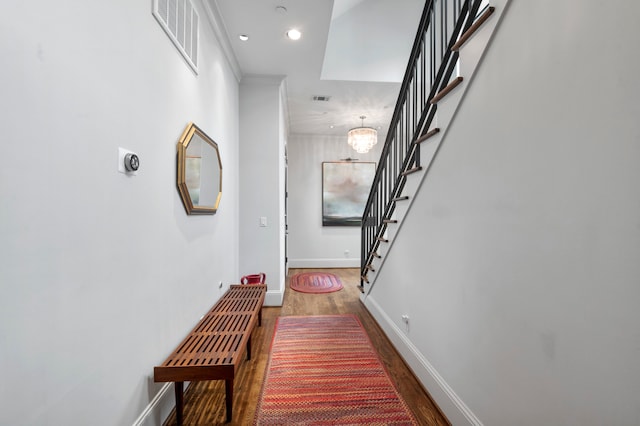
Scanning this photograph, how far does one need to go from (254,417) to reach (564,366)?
156 centimetres

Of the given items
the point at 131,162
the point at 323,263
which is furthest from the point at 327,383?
the point at 323,263

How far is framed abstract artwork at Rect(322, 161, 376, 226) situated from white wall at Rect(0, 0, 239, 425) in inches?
173

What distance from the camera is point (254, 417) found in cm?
167

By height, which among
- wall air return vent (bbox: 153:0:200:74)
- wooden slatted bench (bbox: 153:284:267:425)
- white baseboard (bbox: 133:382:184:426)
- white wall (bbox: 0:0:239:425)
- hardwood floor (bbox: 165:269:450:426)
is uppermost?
wall air return vent (bbox: 153:0:200:74)

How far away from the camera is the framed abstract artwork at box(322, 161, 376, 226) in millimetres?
6086

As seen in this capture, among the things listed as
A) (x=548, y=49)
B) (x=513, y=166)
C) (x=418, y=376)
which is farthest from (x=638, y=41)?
(x=418, y=376)

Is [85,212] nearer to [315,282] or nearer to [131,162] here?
[131,162]

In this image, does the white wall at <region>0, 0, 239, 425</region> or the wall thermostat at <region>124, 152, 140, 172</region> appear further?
the wall thermostat at <region>124, 152, 140, 172</region>

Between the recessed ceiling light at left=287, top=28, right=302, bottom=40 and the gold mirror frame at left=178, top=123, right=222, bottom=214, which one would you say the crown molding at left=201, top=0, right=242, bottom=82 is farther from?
the gold mirror frame at left=178, top=123, right=222, bottom=214

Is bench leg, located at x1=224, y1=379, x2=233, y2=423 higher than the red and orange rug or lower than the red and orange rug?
higher

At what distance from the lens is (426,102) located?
1.91 m

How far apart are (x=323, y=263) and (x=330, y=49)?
13.0 ft

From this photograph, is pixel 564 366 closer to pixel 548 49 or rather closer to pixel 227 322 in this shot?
pixel 548 49

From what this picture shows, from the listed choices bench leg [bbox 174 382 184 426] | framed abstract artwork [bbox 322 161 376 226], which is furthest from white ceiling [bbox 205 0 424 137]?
bench leg [bbox 174 382 184 426]
